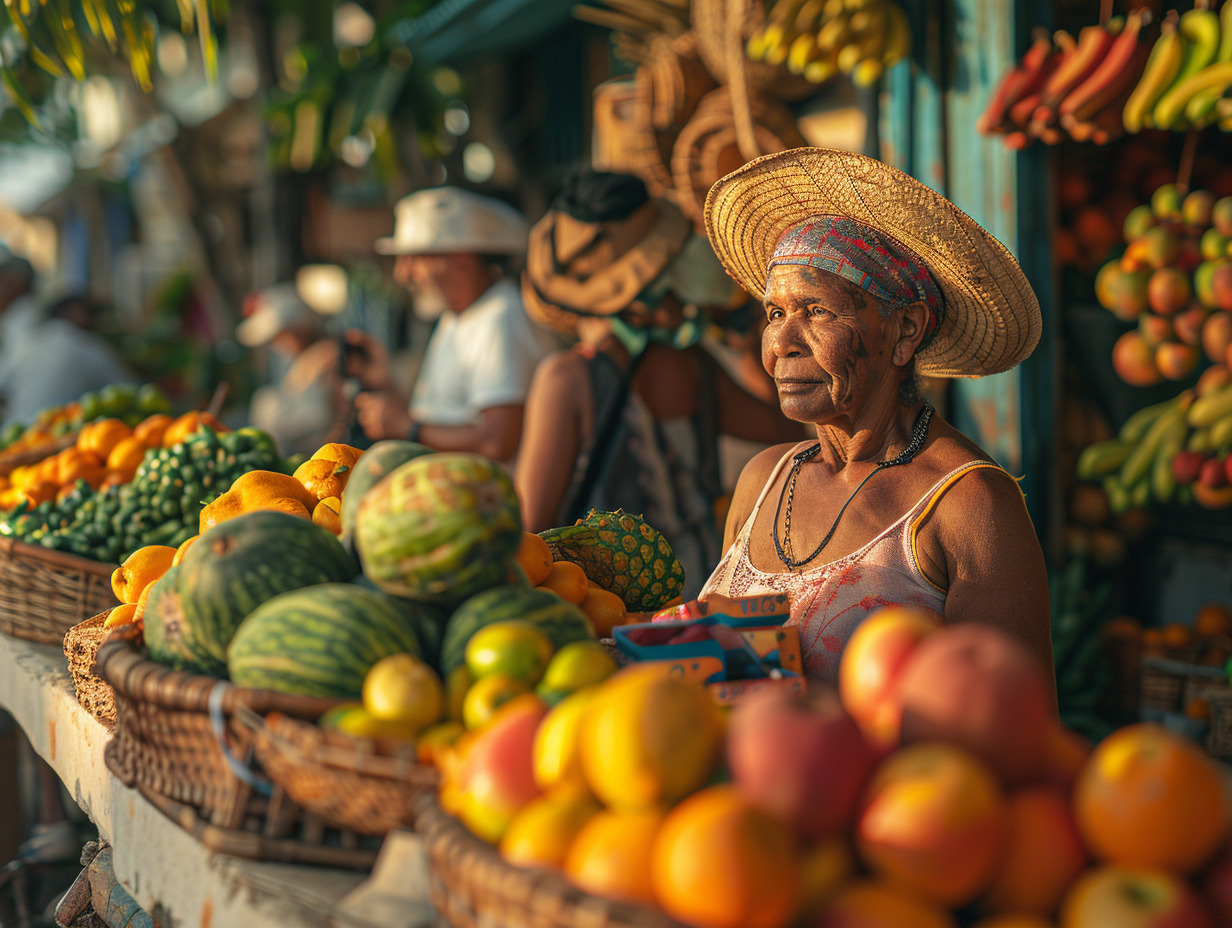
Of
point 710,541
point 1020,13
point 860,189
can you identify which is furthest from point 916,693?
point 1020,13

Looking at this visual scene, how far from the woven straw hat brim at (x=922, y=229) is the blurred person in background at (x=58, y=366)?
5714mm

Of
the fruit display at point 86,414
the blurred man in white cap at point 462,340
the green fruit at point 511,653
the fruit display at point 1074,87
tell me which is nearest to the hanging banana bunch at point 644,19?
the blurred man in white cap at point 462,340

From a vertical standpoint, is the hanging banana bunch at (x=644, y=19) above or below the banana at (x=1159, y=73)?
above

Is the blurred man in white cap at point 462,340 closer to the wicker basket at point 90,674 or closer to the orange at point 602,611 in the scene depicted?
the wicker basket at point 90,674

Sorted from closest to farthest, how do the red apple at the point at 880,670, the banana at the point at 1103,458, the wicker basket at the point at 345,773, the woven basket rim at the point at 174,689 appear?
the red apple at the point at 880,670 → the wicker basket at the point at 345,773 → the woven basket rim at the point at 174,689 → the banana at the point at 1103,458

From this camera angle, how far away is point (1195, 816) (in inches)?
40.6

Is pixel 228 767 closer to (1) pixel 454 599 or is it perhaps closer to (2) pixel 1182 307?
→ (1) pixel 454 599

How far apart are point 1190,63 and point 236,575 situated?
344 centimetres

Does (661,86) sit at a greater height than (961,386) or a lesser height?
greater

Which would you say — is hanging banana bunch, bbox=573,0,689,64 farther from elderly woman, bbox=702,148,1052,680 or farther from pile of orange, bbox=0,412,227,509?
elderly woman, bbox=702,148,1052,680

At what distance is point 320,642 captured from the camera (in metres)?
1.53

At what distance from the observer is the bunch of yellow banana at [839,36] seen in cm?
428

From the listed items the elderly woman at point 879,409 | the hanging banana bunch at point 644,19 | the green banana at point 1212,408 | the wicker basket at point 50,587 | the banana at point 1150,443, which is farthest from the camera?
the hanging banana bunch at point 644,19

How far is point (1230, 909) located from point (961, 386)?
3.66 m
